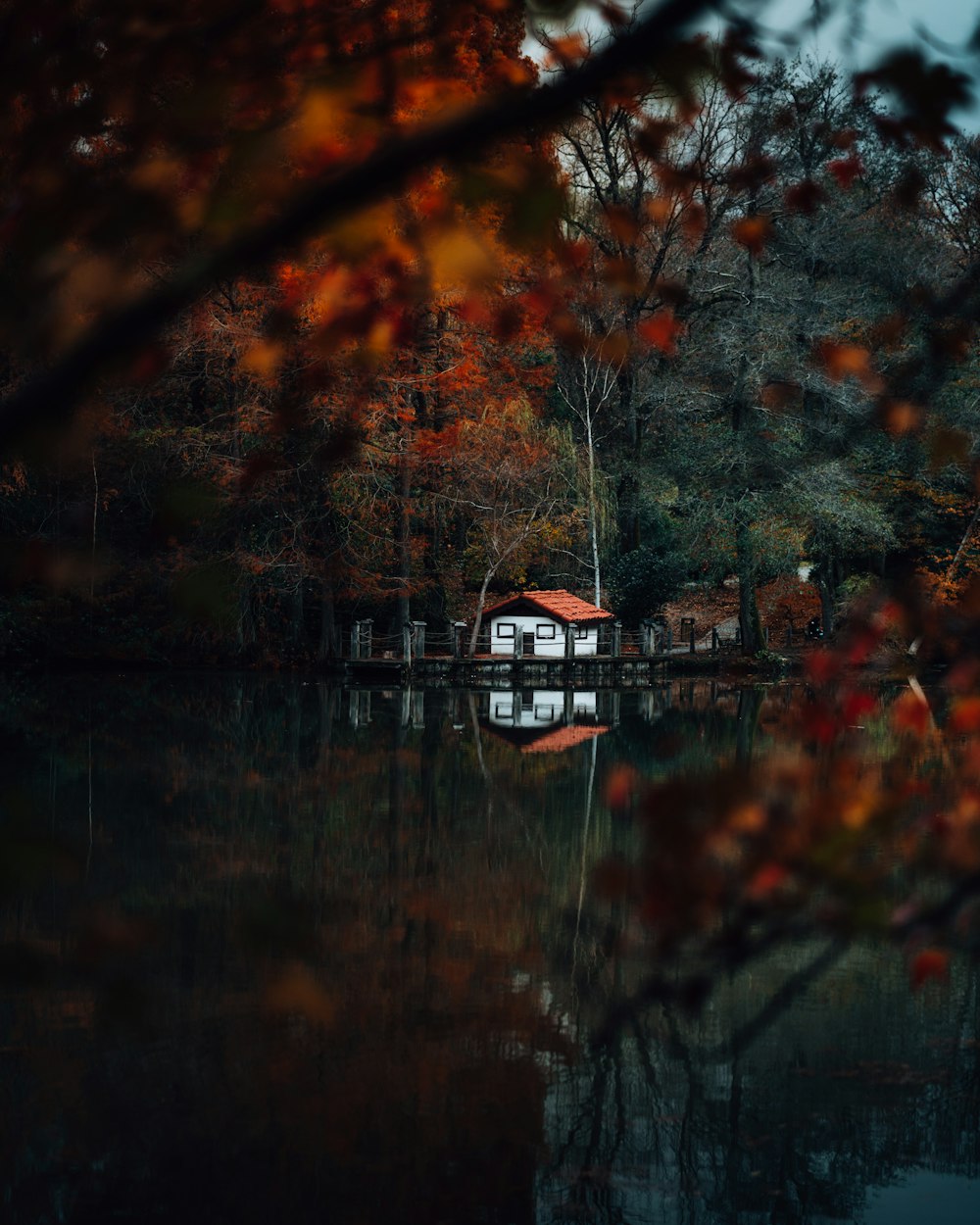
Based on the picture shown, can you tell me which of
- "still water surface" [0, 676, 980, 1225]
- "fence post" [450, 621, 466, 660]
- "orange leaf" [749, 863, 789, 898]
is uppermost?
"fence post" [450, 621, 466, 660]

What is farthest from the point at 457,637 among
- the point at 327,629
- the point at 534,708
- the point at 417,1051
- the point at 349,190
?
the point at 349,190

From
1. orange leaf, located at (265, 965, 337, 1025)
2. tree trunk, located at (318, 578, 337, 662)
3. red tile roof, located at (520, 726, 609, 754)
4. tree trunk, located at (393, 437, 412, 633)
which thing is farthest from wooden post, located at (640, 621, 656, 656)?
orange leaf, located at (265, 965, 337, 1025)

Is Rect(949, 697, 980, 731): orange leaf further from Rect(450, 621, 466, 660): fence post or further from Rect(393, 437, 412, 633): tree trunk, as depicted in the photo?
Rect(450, 621, 466, 660): fence post

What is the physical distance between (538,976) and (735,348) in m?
21.4

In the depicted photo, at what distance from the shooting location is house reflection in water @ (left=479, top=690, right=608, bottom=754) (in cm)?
1705

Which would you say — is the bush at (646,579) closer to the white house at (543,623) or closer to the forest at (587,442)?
the forest at (587,442)

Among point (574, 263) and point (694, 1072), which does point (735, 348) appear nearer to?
point (694, 1072)

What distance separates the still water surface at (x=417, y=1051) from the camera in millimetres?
4828

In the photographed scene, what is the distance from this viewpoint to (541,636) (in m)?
28.1

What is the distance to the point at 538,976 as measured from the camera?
7258 millimetres

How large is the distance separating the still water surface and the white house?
1657 centimetres

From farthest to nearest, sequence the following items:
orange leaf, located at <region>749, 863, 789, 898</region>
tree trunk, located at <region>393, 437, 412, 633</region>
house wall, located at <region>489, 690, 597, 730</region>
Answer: tree trunk, located at <region>393, 437, 412, 633</region>, house wall, located at <region>489, 690, 597, 730</region>, orange leaf, located at <region>749, 863, 789, 898</region>

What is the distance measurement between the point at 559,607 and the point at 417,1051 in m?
21.7

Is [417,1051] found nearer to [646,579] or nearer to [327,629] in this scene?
[327,629]
